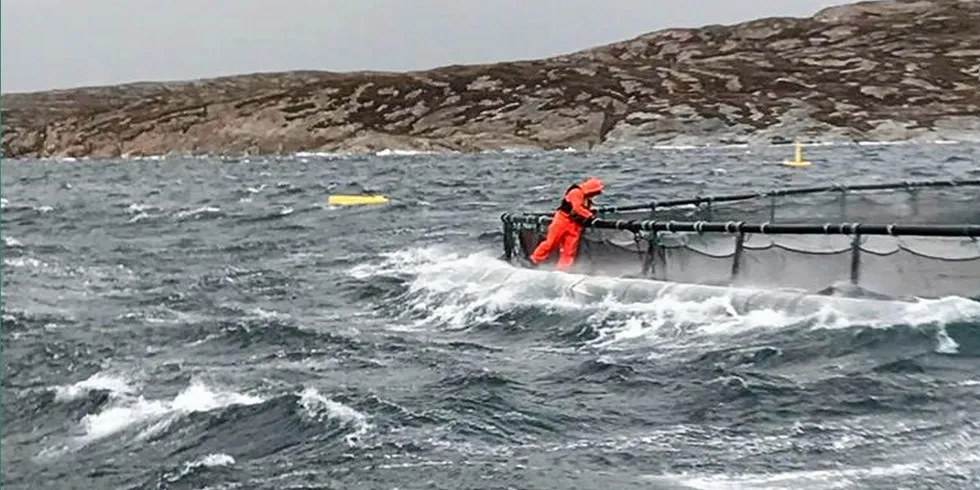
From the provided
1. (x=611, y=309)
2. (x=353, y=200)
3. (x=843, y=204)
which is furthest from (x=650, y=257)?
(x=353, y=200)

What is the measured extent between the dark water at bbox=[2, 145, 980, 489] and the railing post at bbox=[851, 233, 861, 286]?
1.13 m

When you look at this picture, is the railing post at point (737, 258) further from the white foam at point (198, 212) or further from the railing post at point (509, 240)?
the white foam at point (198, 212)

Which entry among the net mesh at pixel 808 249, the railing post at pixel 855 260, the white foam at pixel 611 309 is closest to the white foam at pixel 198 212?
the white foam at pixel 611 309

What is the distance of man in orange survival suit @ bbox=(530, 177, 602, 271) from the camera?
21.2 metres

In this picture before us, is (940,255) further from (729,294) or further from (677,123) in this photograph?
(677,123)

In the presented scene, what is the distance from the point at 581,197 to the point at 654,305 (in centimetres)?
330

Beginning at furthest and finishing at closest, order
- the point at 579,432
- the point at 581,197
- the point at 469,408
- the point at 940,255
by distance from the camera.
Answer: the point at 581,197
the point at 940,255
the point at 469,408
the point at 579,432

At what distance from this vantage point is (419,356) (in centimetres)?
1714

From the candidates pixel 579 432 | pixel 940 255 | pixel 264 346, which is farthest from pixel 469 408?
pixel 940 255

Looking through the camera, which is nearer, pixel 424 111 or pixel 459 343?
pixel 459 343

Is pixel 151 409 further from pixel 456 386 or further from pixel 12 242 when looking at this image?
pixel 12 242

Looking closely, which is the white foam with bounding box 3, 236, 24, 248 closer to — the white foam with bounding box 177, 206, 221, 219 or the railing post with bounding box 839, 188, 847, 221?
the white foam with bounding box 177, 206, 221, 219

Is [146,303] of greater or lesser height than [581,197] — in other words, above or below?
below

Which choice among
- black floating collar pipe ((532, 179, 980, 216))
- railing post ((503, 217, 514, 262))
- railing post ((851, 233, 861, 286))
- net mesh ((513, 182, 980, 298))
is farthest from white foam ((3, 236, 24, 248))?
railing post ((851, 233, 861, 286))
